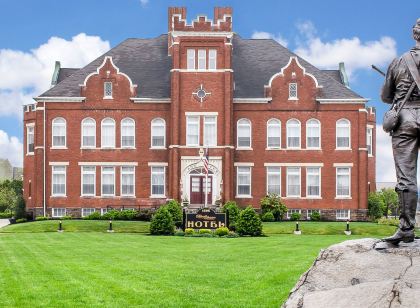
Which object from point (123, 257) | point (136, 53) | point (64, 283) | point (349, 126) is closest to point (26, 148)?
point (136, 53)

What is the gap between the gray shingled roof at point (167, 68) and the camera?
6359cm

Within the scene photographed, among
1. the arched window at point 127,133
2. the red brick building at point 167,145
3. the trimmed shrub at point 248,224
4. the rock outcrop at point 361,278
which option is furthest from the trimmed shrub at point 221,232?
the rock outcrop at point 361,278

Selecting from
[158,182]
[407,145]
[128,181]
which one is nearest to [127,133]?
[128,181]

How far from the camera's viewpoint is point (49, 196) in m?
62.9

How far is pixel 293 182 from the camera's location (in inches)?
2495

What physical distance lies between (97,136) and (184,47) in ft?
33.4

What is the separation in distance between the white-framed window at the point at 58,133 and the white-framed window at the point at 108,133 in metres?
3.10

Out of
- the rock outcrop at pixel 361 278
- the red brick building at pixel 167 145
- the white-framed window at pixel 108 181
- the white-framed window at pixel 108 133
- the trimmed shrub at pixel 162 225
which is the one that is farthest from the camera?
the white-framed window at pixel 108 133

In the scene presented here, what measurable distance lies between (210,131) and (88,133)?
9.95m

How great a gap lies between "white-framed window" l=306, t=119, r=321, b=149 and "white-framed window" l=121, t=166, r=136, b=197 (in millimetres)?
14264

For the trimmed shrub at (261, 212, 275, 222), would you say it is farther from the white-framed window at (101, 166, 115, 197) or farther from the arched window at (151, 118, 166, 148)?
the white-framed window at (101, 166, 115, 197)

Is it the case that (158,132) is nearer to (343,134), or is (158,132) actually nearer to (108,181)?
(108,181)

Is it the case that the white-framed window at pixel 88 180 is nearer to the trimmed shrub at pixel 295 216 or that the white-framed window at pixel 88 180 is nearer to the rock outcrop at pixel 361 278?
the trimmed shrub at pixel 295 216

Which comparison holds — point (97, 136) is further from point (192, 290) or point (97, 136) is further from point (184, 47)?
point (192, 290)
